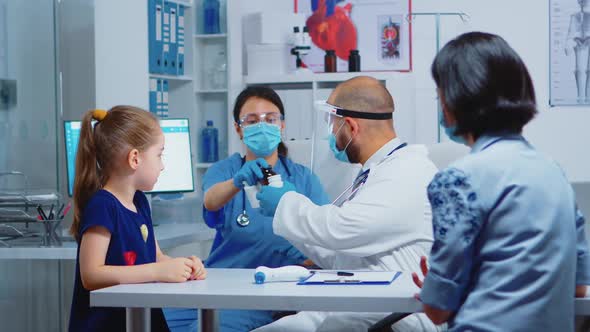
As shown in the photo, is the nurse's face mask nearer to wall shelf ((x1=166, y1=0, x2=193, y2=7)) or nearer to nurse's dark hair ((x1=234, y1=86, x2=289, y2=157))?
nurse's dark hair ((x1=234, y1=86, x2=289, y2=157))

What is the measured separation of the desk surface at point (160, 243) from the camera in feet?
10.1

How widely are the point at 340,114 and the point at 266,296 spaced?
955mm

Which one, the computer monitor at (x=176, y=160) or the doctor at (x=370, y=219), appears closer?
the doctor at (x=370, y=219)

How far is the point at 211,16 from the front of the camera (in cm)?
580

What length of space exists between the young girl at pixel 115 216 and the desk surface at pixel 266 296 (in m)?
0.09

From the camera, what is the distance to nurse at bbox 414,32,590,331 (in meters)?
1.44

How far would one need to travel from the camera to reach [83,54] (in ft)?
13.5

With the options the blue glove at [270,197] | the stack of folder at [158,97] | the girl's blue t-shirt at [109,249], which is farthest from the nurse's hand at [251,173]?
the stack of folder at [158,97]

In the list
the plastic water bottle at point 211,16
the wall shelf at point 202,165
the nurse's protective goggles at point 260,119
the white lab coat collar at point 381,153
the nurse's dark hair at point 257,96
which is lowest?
the wall shelf at point 202,165

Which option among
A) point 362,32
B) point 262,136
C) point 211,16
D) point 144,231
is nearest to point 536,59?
point 362,32

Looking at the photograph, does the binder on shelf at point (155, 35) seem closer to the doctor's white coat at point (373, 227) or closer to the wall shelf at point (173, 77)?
the wall shelf at point (173, 77)

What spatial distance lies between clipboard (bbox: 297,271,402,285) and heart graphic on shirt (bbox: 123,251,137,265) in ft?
1.46

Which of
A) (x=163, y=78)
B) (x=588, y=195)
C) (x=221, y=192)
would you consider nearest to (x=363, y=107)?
(x=221, y=192)

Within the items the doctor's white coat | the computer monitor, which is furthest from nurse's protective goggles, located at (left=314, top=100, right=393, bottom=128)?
the computer monitor
